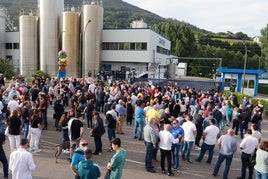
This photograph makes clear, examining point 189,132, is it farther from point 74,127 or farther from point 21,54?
point 21,54

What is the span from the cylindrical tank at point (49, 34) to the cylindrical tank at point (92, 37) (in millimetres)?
4982

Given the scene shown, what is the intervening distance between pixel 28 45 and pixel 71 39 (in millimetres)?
7743

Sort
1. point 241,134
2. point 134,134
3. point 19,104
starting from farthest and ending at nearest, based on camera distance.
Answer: point 241,134 < point 134,134 < point 19,104

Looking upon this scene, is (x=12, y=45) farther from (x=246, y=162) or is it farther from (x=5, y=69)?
(x=246, y=162)

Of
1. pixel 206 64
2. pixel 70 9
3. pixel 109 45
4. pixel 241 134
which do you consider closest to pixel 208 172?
pixel 241 134

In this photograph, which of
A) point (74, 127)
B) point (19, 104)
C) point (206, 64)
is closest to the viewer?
→ point (74, 127)

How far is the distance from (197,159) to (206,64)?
3192 inches

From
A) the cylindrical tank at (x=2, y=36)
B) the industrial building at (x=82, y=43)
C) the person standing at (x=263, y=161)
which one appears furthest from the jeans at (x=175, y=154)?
the cylindrical tank at (x=2, y=36)

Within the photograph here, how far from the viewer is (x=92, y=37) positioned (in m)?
44.4

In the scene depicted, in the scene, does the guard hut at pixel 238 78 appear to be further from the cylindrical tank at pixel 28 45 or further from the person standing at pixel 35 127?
the cylindrical tank at pixel 28 45

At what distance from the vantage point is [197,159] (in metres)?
10.6

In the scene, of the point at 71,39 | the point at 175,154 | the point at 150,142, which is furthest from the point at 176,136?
the point at 71,39

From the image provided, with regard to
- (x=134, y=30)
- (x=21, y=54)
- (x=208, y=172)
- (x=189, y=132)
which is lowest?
(x=208, y=172)

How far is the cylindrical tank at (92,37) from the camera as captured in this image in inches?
1747
